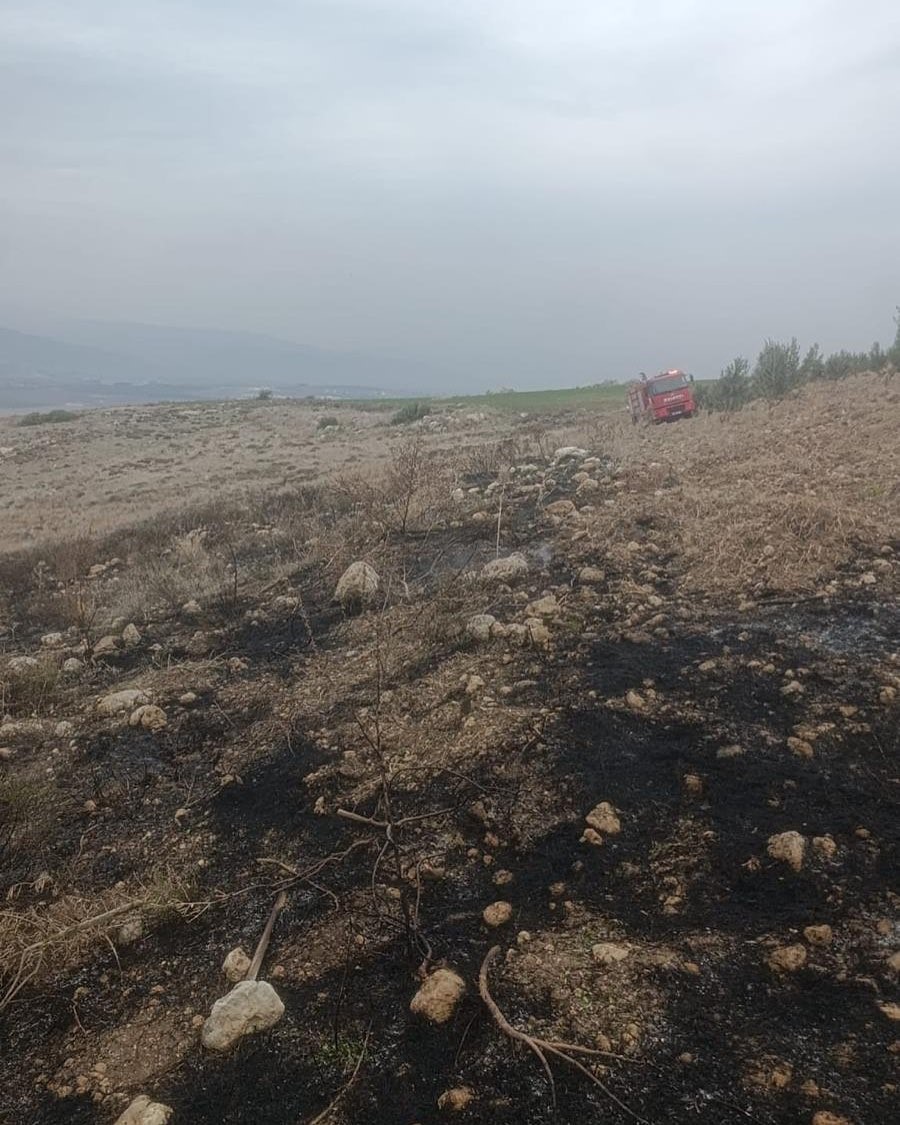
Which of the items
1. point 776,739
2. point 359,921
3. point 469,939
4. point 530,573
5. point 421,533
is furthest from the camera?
point 421,533

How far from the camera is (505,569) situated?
6.37m

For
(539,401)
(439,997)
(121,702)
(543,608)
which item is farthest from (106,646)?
(539,401)

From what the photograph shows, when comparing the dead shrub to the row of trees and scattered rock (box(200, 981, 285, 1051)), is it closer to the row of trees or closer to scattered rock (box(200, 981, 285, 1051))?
scattered rock (box(200, 981, 285, 1051))

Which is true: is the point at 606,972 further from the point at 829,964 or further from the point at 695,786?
the point at 695,786

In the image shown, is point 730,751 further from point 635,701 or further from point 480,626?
point 480,626

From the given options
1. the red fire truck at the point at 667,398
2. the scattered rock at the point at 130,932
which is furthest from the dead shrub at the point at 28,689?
the red fire truck at the point at 667,398

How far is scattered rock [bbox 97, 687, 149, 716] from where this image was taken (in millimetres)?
5125

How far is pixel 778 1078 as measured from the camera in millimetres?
1928

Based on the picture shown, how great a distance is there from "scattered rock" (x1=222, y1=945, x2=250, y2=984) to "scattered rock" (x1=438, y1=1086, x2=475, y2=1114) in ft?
3.24

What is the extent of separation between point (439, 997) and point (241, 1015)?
27.5 inches

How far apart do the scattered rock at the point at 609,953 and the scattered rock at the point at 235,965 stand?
136 centimetres

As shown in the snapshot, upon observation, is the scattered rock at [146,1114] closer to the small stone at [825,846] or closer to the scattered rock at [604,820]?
the scattered rock at [604,820]

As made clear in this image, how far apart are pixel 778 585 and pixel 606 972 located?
368cm

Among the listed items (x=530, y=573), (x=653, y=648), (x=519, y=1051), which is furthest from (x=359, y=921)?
(x=530, y=573)
